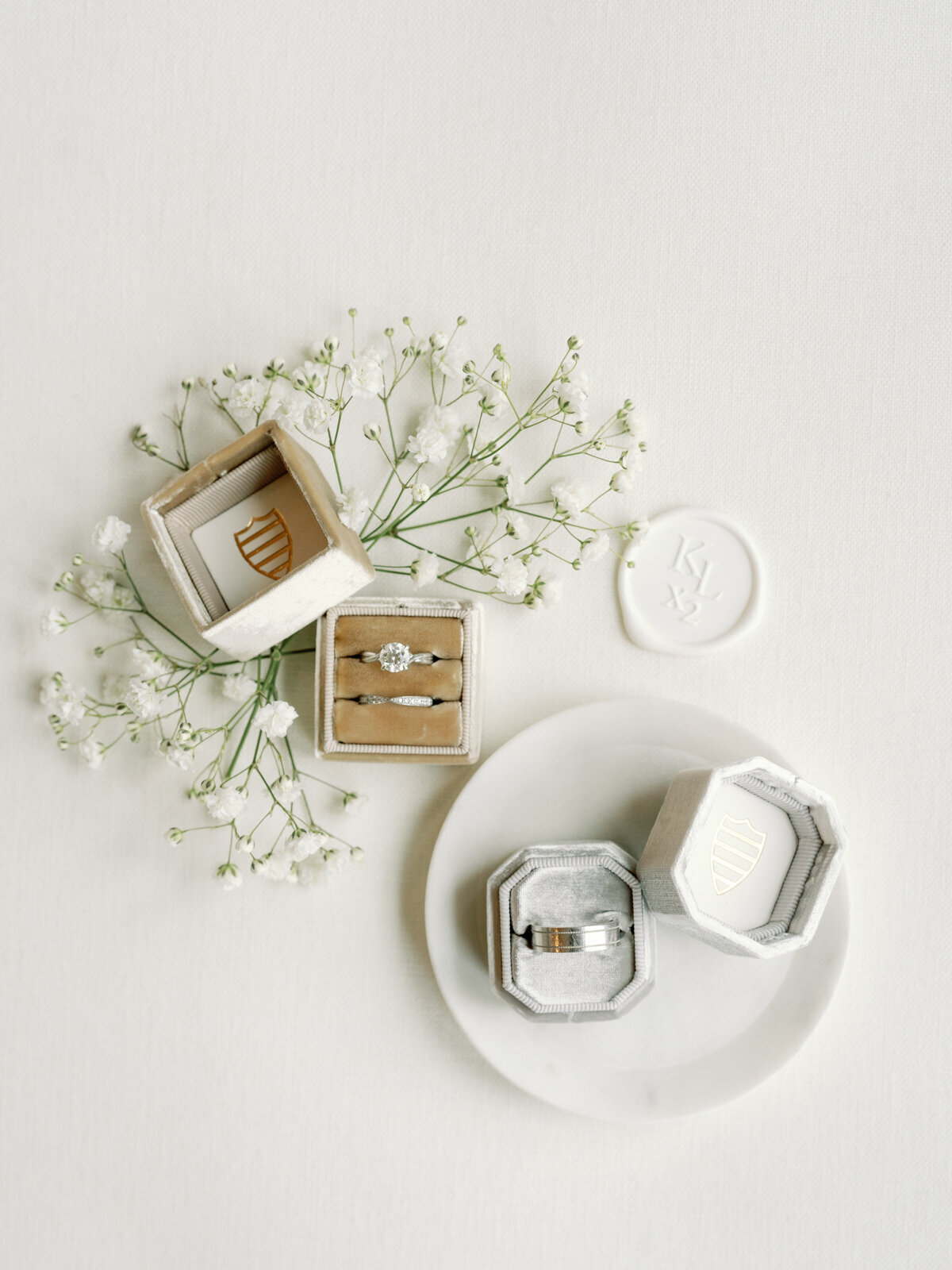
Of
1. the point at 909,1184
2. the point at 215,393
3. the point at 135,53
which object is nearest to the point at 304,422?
the point at 215,393

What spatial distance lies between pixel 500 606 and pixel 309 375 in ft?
1.32

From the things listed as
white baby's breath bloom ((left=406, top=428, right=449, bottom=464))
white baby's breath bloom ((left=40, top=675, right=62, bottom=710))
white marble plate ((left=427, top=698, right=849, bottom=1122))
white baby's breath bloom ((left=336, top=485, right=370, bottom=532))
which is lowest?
white marble plate ((left=427, top=698, right=849, bottom=1122))

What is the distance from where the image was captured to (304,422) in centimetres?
114

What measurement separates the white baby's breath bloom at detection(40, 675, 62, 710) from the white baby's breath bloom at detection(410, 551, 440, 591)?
51 centimetres

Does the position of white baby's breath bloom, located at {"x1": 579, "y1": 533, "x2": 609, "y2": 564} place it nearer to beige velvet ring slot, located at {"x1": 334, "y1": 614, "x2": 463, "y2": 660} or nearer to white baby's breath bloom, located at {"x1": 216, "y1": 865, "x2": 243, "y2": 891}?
beige velvet ring slot, located at {"x1": 334, "y1": 614, "x2": 463, "y2": 660}

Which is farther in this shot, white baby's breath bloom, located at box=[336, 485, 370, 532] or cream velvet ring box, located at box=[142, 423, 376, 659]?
white baby's breath bloom, located at box=[336, 485, 370, 532]

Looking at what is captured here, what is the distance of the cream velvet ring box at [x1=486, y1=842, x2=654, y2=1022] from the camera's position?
3.56 ft

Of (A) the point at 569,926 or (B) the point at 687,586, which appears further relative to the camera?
(B) the point at 687,586

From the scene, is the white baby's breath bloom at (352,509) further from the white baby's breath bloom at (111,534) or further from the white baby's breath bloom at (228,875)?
the white baby's breath bloom at (228,875)

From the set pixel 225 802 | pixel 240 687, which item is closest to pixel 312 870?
pixel 225 802

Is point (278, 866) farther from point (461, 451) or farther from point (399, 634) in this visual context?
point (461, 451)

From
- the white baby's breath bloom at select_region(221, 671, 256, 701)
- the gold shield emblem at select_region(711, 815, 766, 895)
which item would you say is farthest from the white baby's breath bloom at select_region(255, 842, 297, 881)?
the gold shield emblem at select_region(711, 815, 766, 895)

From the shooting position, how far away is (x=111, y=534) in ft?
3.70

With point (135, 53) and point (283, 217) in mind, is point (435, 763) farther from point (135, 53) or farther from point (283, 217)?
point (135, 53)
